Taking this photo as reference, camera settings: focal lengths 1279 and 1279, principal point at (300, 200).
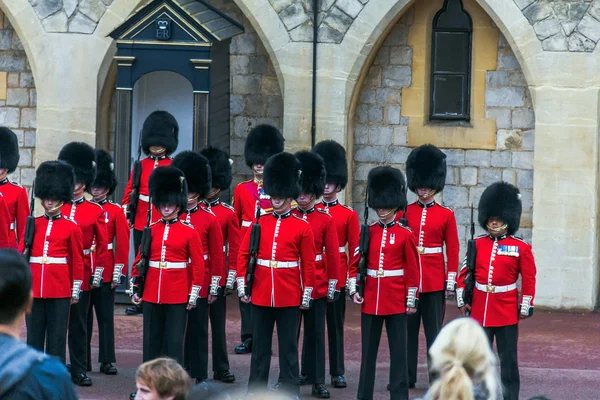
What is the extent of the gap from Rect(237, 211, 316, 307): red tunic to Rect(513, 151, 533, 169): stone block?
340 centimetres

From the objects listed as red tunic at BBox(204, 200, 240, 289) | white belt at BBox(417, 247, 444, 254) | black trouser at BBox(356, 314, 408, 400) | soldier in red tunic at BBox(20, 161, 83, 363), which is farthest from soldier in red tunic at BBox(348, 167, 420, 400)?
soldier in red tunic at BBox(20, 161, 83, 363)

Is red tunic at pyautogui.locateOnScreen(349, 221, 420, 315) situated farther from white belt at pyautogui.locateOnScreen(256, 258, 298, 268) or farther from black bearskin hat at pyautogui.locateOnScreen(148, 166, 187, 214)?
Answer: black bearskin hat at pyautogui.locateOnScreen(148, 166, 187, 214)

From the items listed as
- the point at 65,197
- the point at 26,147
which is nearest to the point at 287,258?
the point at 65,197

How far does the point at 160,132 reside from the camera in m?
7.95

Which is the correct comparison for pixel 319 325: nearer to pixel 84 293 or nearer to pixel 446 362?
pixel 84 293

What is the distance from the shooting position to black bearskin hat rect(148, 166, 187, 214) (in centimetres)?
631

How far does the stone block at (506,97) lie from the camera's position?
9.23 meters

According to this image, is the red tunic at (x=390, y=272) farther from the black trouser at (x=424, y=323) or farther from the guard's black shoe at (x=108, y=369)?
the guard's black shoe at (x=108, y=369)

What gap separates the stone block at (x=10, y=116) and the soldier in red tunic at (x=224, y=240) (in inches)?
111

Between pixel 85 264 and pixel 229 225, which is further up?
pixel 229 225

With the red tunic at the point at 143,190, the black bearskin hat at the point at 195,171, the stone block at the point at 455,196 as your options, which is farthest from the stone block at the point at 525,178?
the black bearskin hat at the point at 195,171

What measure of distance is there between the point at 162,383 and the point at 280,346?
9.43ft

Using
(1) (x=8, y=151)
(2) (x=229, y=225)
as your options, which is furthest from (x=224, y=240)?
(1) (x=8, y=151)

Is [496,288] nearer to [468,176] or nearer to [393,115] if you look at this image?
[468,176]
